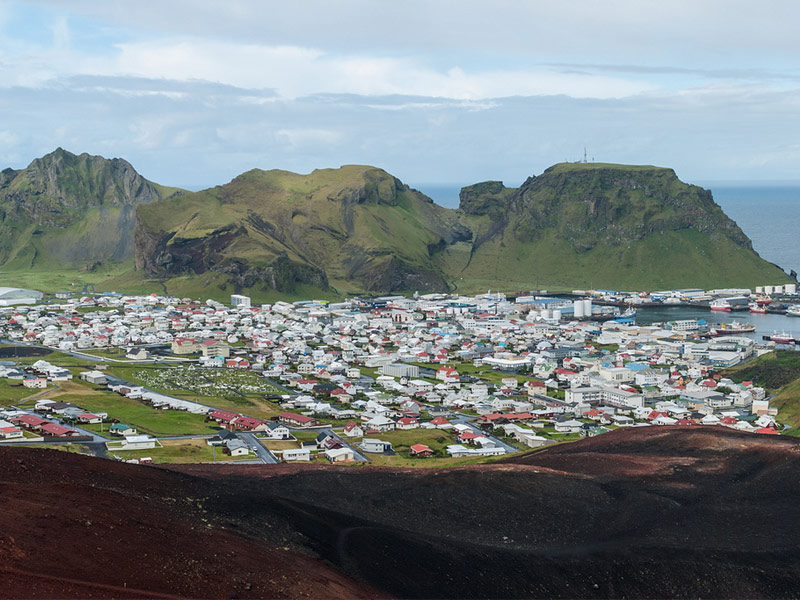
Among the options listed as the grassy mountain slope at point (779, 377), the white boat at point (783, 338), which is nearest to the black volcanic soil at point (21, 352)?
the grassy mountain slope at point (779, 377)

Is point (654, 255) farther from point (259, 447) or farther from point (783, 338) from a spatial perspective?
point (259, 447)

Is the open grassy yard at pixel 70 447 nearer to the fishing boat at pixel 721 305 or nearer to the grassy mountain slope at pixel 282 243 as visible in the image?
the grassy mountain slope at pixel 282 243

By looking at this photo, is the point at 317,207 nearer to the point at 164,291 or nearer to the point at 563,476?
the point at 164,291

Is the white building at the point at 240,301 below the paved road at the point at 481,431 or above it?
above

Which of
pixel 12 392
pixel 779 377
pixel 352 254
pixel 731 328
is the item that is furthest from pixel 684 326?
pixel 12 392

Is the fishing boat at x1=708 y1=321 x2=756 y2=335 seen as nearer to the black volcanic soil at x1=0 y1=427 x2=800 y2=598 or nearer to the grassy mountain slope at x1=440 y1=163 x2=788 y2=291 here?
the grassy mountain slope at x1=440 y1=163 x2=788 y2=291

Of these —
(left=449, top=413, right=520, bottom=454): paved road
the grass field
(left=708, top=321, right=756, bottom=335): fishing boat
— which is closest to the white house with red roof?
(left=449, top=413, right=520, bottom=454): paved road
